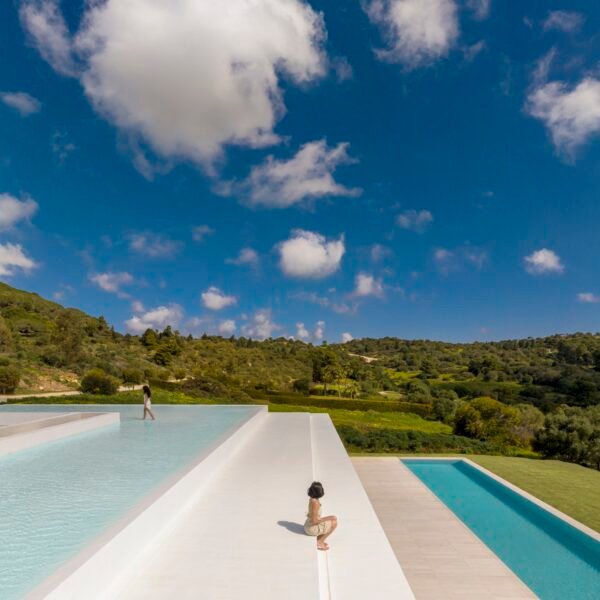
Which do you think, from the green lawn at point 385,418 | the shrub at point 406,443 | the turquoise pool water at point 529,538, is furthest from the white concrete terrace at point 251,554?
the green lawn at point 385,418

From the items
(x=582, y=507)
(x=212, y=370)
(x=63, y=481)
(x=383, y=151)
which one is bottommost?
(x=582, y=507)

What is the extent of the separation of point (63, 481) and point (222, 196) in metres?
24.4

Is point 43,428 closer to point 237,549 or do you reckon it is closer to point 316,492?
point 237,549

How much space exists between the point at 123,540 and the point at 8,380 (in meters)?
23.4

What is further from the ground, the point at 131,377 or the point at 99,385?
the point at 131,377

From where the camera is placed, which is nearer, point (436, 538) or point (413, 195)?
point (436, 538)

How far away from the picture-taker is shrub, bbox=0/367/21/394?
72.9ft

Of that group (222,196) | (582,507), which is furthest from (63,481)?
(222,196)

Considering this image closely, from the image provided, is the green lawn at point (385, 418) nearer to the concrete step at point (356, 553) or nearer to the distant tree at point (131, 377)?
the distant tree at point (131, 377)

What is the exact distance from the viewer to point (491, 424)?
62.4ft

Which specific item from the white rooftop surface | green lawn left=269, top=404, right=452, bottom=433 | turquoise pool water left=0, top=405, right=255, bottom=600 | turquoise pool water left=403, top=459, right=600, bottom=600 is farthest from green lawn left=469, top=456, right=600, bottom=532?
green lawn left=269, top=404, right=452, bottom=433

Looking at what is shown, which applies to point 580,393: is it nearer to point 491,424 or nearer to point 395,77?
point 491,424

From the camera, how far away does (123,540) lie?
355 cm

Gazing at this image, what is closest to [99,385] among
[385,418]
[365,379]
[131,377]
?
[131,377]
